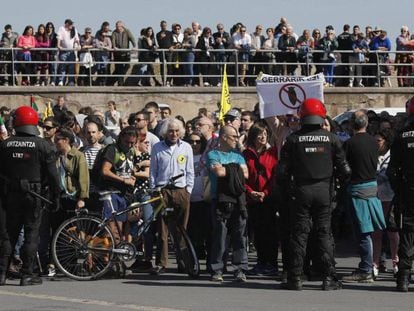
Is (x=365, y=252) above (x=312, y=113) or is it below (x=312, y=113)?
below

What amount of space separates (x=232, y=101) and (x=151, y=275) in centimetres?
1841

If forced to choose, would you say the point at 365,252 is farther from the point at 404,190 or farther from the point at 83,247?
the point at 83,247

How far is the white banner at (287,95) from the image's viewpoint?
17.8m

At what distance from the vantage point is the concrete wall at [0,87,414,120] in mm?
32594

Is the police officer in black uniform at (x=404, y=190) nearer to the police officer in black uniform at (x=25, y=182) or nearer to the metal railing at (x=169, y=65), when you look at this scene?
the police officer in black uniform at (x=25, y=182)

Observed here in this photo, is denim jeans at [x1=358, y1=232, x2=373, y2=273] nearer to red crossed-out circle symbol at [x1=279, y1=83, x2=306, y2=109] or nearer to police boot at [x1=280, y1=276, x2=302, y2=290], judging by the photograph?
police boot at [x1=280, y1=276, x2=302, y2=290]

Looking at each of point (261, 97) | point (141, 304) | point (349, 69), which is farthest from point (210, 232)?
point (349, 69)

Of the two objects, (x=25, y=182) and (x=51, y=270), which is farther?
(x=51, y=270)

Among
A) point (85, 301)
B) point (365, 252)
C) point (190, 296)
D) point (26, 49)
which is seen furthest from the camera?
point (26, 49)

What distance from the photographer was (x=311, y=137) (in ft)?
47.6

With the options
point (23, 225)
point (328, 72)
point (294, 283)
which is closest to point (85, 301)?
point (23, 225)

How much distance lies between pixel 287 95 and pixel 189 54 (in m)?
15.9

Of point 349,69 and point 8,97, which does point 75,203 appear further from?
point 349,69

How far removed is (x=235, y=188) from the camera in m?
15.6
